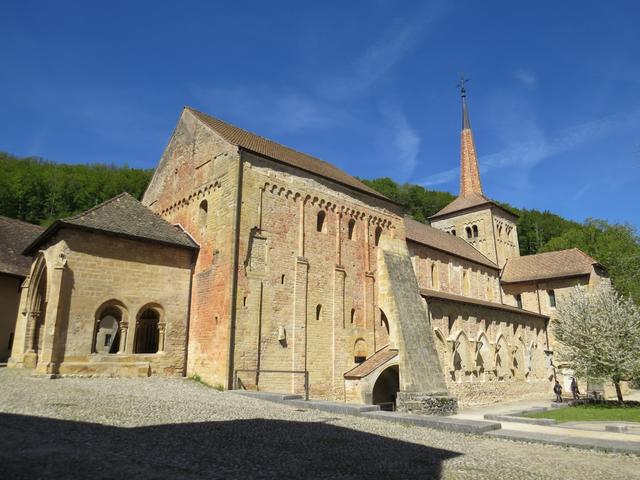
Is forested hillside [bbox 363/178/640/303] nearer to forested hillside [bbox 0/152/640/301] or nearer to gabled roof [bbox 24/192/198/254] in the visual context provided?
forested hillside [bbox 0/152/640/301]

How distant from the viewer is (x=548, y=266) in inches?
1539

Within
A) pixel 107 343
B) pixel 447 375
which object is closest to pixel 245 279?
pixel 447 375

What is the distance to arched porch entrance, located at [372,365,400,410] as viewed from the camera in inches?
934

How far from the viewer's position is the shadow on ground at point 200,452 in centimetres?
613

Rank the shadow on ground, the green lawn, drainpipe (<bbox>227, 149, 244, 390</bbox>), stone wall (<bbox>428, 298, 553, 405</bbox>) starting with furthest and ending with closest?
stone wall (<bbox>428, 298, 553, 405</bbox>), drainpipe (<bbox>227, 149, 244, 390</bbox>), the green lawn, the shadow on ground

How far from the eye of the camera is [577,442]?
9.50 m

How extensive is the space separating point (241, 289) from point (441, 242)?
858 inches

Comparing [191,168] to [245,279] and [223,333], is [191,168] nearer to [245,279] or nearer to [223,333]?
[245,279]

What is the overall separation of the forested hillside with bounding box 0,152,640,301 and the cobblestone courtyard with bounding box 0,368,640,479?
42.7 metres

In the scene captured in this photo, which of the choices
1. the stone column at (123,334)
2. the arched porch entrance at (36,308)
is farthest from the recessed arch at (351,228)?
the arched porch entrance at (36,308)

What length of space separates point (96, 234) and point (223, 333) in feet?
19.9

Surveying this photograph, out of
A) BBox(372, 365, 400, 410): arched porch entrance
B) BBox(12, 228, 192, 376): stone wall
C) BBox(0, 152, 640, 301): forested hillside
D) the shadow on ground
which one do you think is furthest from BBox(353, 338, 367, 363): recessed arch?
BBox(0, 152, 640, 301): forested hillside

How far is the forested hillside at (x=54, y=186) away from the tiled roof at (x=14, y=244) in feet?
94.4

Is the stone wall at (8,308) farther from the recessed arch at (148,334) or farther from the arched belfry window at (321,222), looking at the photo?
the arched belfry window at (321,222)
